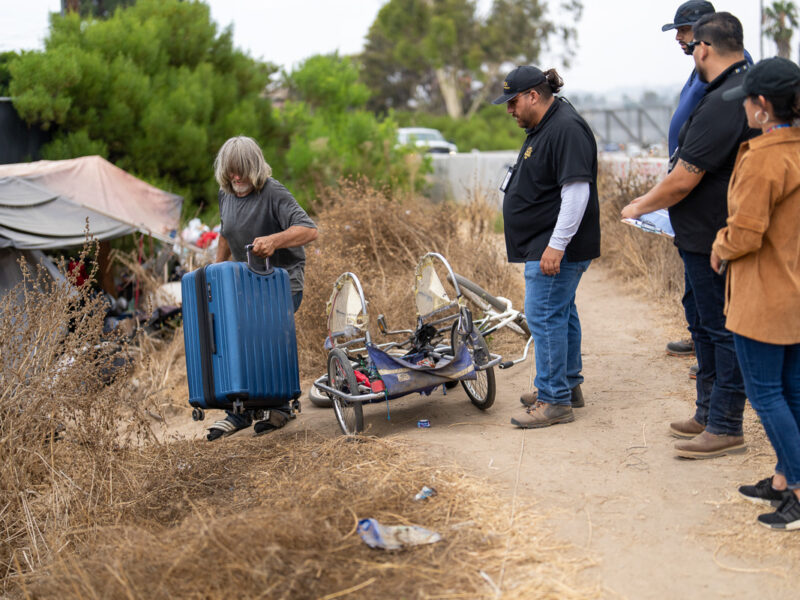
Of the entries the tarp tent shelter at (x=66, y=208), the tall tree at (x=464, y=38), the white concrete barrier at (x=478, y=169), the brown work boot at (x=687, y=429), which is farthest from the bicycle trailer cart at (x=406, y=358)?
the tall tree at (x=464, y=38)

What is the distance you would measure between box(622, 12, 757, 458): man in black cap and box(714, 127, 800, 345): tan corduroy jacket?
486 millimetres

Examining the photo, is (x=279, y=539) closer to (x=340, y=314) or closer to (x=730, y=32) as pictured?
(x=340, y=314)

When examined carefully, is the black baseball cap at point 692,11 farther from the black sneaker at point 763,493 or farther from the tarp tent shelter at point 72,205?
the tarp tent shelter at point 72,205

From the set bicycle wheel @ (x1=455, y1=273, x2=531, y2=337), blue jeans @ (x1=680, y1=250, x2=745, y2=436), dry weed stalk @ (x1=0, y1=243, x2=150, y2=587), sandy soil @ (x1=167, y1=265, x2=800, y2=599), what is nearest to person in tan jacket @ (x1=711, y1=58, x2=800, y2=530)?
sandy soil @ (x1=167, y1=265, x2=800, y2=599)

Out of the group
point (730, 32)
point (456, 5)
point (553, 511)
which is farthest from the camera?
point (456, 5)

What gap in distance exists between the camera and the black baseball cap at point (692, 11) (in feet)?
15.6

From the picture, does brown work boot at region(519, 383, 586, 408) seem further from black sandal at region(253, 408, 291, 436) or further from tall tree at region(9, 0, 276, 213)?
tall tree at region(9, 0, 276, 213)

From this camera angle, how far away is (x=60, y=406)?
196 inches

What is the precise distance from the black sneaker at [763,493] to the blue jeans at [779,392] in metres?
0.16

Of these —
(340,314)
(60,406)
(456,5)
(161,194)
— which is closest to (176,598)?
(60,406)

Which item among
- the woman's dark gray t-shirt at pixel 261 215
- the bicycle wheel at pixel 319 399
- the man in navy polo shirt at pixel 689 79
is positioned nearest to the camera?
the man in navy polo shirt at pixel 689 79

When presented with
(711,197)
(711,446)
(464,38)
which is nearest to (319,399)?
(711,446)

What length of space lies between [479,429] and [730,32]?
251 cm

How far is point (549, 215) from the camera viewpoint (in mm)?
4691
